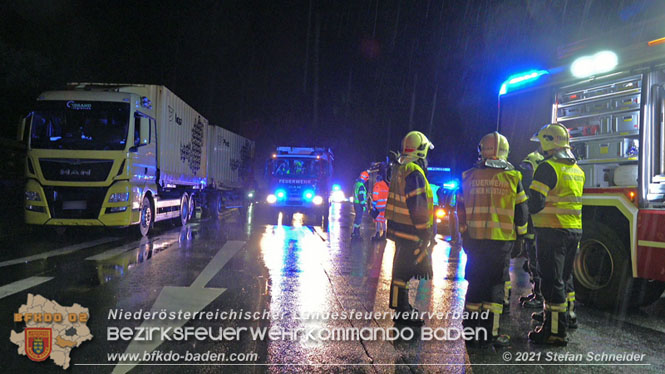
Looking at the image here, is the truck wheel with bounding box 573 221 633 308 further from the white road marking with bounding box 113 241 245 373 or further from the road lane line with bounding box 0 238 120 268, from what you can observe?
the road lane line with bounding box 0 238 120 268

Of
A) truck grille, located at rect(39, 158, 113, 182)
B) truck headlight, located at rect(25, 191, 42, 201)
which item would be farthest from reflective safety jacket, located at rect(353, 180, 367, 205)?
truck headlight, located at rect(25, 191, 42, 201)

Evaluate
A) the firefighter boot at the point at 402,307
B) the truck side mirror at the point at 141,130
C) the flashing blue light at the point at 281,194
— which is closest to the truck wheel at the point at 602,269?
the firefighter boot at the point at 402,307

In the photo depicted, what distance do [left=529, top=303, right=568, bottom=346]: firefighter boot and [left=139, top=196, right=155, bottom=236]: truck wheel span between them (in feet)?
32.1

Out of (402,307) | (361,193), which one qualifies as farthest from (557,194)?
(361,193)

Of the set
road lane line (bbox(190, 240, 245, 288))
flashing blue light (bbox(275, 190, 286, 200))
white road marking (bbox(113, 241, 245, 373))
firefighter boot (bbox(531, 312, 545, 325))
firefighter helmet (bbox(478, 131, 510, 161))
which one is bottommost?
white road marking (bbox(113, 241, 245, 373))

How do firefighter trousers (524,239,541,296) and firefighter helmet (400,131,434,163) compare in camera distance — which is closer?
firefighter helmet (400,131,434,163)

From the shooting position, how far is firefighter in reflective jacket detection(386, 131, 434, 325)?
15.9 feet

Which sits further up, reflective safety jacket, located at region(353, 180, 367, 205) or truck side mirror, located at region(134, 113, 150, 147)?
truck side mirror, located at region(134, 113, 150, 147)

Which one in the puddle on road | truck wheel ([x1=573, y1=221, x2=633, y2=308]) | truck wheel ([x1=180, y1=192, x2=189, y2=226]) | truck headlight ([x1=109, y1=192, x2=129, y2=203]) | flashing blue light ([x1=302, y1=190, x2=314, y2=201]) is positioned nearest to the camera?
truck wheel ([x1=573, y1=221, x2=633, y2=308])

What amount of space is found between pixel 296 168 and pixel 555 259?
14594mm

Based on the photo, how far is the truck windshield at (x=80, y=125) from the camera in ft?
34.5

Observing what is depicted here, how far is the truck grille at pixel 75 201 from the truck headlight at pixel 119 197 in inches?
7.6

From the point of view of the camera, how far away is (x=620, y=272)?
5418mm

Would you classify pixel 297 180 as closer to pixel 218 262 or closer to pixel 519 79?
pixel 218 262
